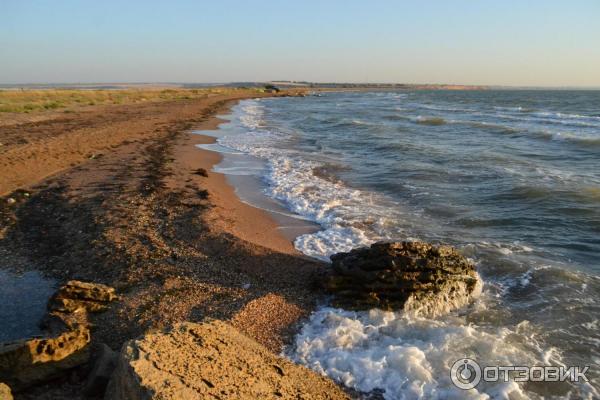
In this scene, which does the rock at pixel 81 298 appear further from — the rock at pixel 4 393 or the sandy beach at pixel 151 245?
the rock at pixel 4 393

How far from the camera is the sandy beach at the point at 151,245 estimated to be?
5434 millimetres

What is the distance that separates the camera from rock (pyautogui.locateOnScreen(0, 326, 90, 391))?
12.9 ft

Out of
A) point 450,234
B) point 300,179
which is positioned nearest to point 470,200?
point 450,234

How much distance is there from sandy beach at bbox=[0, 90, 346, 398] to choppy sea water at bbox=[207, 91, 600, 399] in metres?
0.86

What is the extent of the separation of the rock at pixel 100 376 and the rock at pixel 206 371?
0.94 feet

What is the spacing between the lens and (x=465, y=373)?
4.62 m

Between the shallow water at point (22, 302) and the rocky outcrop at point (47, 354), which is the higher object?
the rocky outcrop at point (47, 354)

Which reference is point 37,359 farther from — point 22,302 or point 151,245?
point 151,245

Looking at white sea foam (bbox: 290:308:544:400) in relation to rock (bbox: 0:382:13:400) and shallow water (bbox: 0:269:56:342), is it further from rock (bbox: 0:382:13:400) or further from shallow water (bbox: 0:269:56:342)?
shallow water (bbox: 0:269:56:342)

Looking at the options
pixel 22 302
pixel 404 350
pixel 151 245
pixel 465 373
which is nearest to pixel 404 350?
pixel 404 350

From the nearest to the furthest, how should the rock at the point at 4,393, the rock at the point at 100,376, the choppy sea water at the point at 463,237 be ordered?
1. the rock at the point at 4,393
2. the rock at the point at 100,376
3. the choppy sea water at the point at 463,237

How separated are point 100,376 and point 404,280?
3860 mm

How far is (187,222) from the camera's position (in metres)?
8.87

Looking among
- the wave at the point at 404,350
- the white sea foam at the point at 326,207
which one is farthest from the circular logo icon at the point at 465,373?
the white sea foam at the point at 326,207
